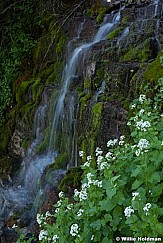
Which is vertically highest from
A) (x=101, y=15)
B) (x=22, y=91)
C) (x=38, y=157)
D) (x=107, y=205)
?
(x=101, y=15)

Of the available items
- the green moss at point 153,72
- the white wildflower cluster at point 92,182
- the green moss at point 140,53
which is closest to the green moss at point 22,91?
the green moss at point 140,53

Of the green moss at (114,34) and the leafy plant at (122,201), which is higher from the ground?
the green moss at (114,34)

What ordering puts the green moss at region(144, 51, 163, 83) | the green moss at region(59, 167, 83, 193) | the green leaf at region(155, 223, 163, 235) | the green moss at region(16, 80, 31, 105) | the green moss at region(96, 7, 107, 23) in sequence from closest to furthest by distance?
1. the green leaf at region(155, 223, 163, 235)
2. the green moss at region(144, 51, 163, 83)
3. the green moss at region(59, 167, 83, 193)
4. the green moss at region(96, 7, 107, 23)
5. the green moss at region(16, 80, 31, 105)

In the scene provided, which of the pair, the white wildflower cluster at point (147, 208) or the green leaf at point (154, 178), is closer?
the white wildflower cluster at point (147, 208)

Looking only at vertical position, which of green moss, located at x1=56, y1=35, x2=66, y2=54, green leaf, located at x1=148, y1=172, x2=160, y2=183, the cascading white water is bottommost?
the cascading white water

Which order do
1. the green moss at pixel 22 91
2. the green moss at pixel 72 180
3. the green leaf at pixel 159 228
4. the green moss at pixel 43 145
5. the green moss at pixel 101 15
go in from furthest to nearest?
1. the green moss at pixel 22 91
2. the green moss at pixel 101 15
3. the green moss at pixel 43 145
4. the green moss at pixel 72 180
5. the green leaf at pixel 159 228

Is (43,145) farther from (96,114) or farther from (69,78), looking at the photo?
(96,114)

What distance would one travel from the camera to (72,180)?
13.5ft

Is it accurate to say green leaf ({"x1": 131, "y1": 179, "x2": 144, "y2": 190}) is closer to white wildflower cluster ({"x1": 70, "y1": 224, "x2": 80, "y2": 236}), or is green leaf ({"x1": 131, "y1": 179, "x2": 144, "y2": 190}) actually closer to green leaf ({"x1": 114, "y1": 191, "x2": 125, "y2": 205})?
green leaf ({"x1": 114, "y1": 191, "x2": 125, "y2": 205})

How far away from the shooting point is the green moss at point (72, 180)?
13.2 feet

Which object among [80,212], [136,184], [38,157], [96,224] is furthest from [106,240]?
→ [38,157]

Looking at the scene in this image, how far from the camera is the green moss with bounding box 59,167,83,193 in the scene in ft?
13.2

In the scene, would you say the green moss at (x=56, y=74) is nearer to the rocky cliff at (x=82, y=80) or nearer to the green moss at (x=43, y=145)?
the rocky cliff at (x=82, y=80)

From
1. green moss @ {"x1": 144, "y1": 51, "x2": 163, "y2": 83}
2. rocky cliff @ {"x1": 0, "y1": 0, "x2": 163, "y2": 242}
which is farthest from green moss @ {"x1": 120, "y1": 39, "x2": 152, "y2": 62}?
green moss @ {"x1": 144, "y1": 51, "x2": 163, "y2": 83}
